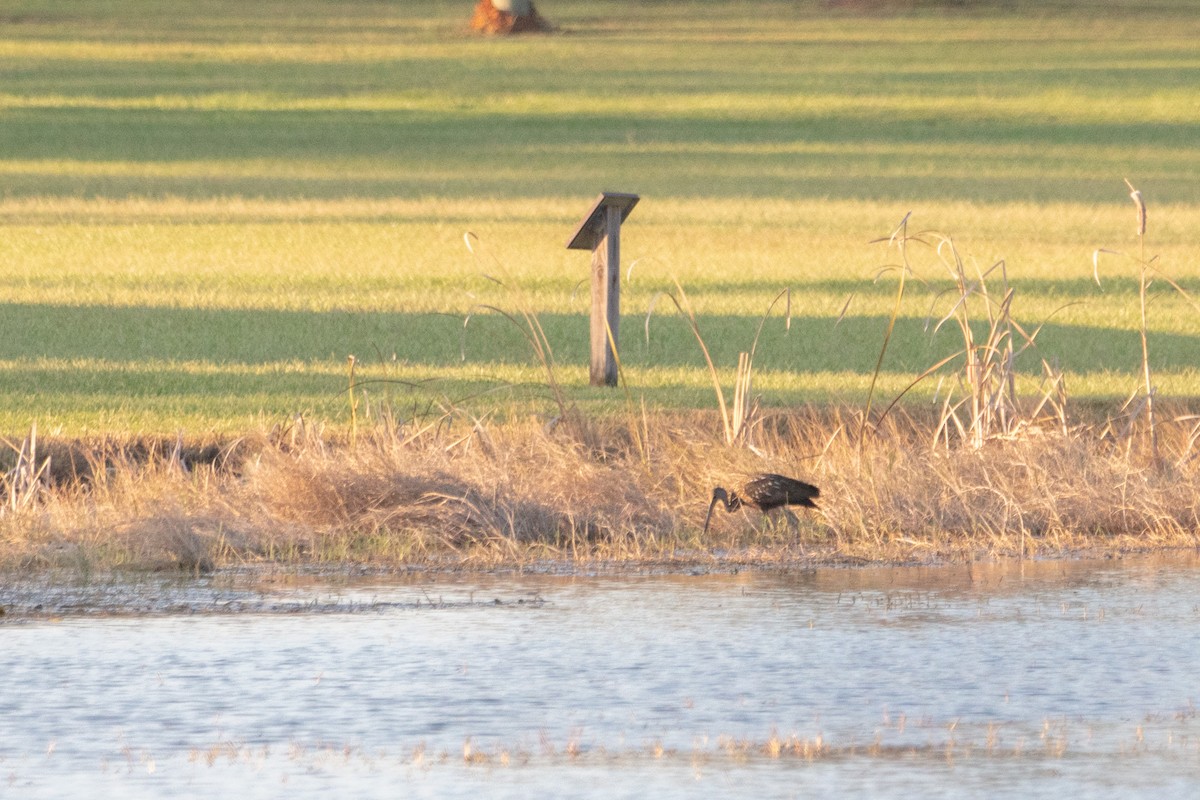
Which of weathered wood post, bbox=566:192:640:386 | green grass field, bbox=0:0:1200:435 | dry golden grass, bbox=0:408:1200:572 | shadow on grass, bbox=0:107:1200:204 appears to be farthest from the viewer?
shadow on grass, bbox=0:107:1200:204

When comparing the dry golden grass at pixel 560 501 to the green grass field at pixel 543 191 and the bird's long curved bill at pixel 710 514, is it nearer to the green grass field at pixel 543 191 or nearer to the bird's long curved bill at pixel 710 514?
the bird's long curved bill at pixel 710 514

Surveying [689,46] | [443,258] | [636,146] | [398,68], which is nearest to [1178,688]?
[443,258]

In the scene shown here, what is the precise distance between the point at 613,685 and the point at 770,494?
2.57 meters

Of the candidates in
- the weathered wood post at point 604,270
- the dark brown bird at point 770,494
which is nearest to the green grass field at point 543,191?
the weathered wood post at point 604,270

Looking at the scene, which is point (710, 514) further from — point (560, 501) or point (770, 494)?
point (560, 501)

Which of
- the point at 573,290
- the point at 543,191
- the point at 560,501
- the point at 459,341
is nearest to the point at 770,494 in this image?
the point at 560,501

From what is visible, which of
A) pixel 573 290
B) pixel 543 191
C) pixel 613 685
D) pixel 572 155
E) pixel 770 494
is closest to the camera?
pixel 613 685

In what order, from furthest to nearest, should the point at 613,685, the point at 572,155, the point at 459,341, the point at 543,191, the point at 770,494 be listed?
1. the point at 572,155
2. the point at 543,191
3. the point at 459,341
4. the point at 770,494
5. the point at 613,685

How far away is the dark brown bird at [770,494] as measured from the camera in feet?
32.4

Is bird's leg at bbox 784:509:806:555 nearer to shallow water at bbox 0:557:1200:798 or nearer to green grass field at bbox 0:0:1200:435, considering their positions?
shallow water at bbox 0:557:1200:798

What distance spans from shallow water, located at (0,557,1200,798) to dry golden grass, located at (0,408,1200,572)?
0.45 metres

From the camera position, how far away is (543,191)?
27.0 meters

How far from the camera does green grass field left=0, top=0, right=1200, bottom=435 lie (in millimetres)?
14078

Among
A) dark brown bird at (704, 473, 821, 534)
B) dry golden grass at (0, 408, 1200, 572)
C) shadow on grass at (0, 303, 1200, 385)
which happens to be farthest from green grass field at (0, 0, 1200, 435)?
dark brown bird at (704, 473, 821, 534)
